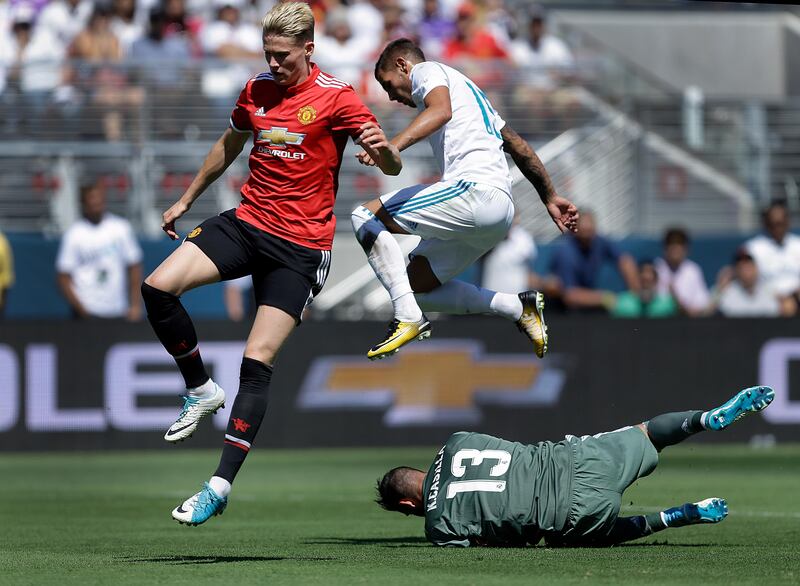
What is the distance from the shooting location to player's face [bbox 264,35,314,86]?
24.0ft

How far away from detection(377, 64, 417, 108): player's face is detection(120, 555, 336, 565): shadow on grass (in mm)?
2673

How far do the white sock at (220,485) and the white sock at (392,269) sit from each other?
5.02ft

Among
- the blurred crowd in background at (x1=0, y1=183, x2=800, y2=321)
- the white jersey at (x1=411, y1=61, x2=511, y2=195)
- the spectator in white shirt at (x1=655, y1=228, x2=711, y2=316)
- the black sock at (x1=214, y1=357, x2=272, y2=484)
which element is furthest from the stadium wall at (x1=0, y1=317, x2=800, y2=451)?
the black sock at (x1=214, y1=357, x2=272, y2=484)

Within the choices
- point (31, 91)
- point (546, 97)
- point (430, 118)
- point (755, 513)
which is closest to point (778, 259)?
point (546, 97)

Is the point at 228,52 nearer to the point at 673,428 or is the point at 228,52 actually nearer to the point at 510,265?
the point at 510,265

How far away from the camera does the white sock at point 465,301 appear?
866 cm

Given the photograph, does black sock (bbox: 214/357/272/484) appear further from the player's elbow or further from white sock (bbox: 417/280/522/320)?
white sock (bbox: 417/280/522/320)

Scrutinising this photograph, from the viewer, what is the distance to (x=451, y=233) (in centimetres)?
827

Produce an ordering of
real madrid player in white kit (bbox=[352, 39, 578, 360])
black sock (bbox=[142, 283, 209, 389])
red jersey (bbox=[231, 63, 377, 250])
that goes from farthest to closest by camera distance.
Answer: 1. real madrid player in white kit (bbox=[352, 39, 578, 360])
2. red jersey (bbox=[231, 63, 377, 250])
3. black sock (bbox=[142, 283, 209, 389])

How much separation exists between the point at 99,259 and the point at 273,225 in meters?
7.71

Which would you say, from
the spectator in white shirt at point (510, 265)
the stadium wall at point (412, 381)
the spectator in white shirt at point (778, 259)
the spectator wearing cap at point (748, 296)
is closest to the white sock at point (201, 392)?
the stadium wall at point (412, 381)

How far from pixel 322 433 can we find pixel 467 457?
780 cm

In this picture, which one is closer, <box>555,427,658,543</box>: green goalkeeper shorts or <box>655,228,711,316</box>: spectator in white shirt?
<box>555,427,658,543</box>: green goalkeeper shorts

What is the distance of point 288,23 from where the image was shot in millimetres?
7289
